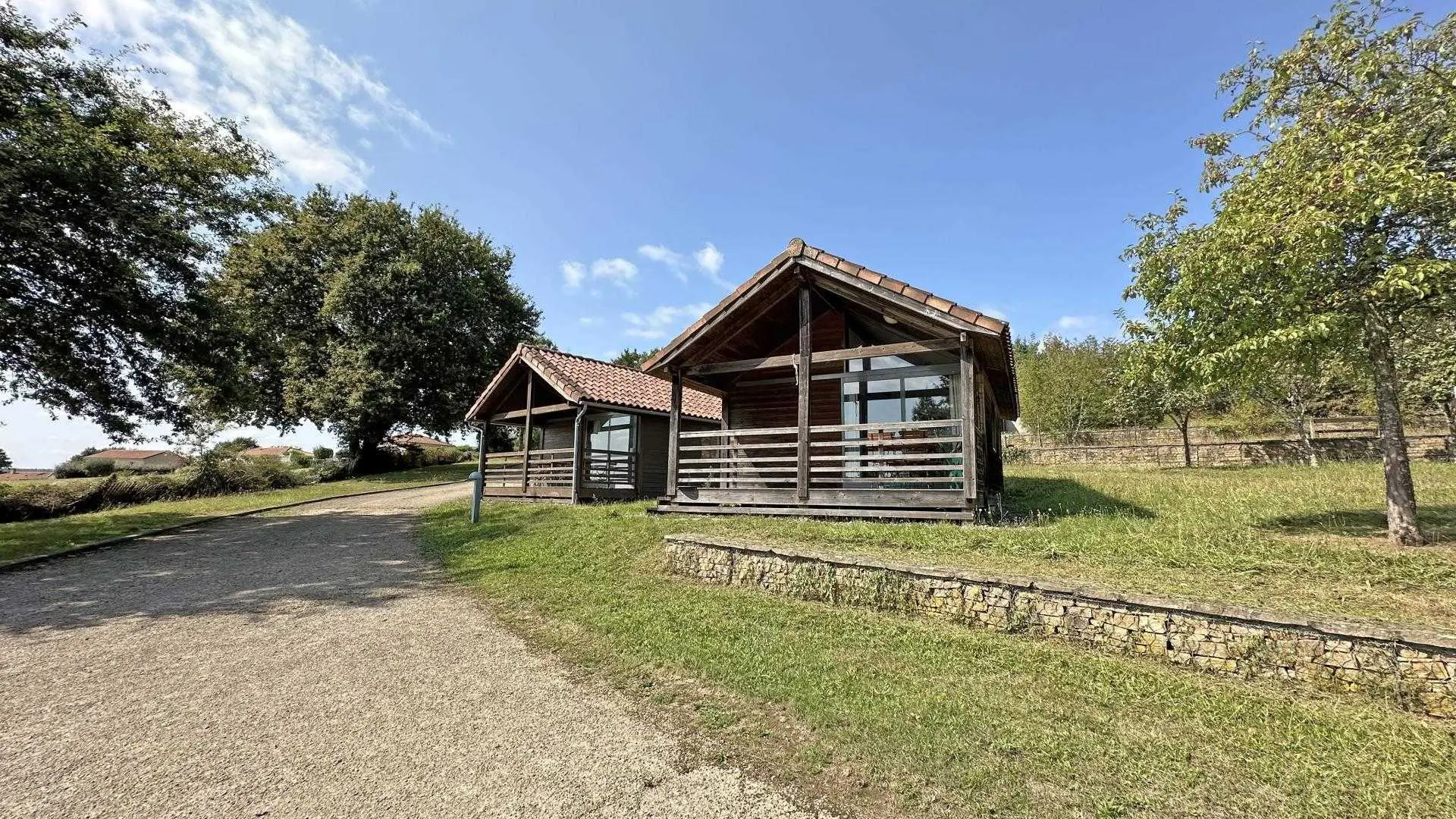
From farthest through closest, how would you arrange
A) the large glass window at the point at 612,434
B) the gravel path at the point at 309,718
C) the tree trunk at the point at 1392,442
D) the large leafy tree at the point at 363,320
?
the large leafy tree at the point at 363,320
the large glass window at the point at 612,434
the tree trunk at the point at 1392,442
the gravel path at the point at 309,718

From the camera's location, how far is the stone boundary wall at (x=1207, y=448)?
21.3 m

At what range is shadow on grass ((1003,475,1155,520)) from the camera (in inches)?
413

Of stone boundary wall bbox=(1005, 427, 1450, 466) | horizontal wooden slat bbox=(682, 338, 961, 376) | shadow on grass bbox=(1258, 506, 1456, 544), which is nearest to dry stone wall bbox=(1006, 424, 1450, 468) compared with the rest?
stone boundary wall bbox=(1005, 427, 1450, 466)

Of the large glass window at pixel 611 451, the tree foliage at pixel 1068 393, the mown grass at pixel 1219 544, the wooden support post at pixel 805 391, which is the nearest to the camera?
the mown grass at pixel 1219 544

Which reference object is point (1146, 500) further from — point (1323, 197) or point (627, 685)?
point (627, 685)

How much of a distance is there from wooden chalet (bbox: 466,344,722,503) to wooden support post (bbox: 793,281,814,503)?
24.3 feet

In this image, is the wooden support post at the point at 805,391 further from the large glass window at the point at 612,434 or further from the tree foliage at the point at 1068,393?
the tree foliage at the point at 1068,393

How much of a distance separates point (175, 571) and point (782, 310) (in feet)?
38.6

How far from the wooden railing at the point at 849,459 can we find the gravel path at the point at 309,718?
578 cm

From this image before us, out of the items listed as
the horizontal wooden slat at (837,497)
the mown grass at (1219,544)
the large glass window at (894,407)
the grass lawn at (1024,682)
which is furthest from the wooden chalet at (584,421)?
the grass lawn at (1024,682)

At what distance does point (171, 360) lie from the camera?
1536 cm

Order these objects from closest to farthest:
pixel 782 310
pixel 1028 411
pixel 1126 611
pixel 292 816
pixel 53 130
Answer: pixel 292 816, pixel 1126 611, pixel 53 130, pixel 782 310, pixel 1028 411

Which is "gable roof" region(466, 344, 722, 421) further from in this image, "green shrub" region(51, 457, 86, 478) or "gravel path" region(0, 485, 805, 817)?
"green shrub" region(51, 457, 86, 478)

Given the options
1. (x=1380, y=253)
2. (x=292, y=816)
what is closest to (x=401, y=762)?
(x=292, y=816)
